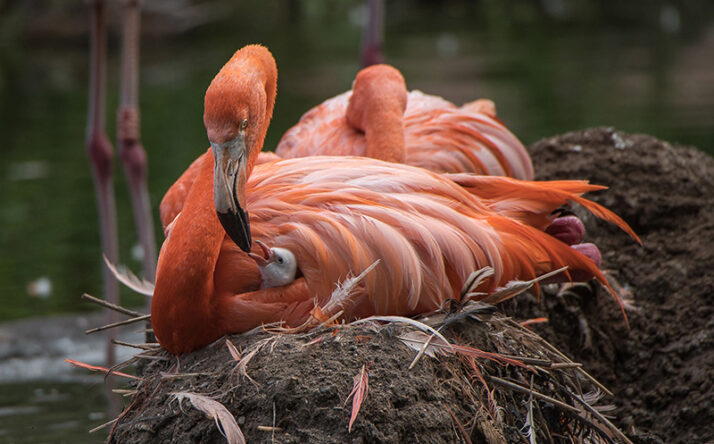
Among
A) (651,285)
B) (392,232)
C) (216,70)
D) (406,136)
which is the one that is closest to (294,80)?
(216,70)

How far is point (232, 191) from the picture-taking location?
274cm

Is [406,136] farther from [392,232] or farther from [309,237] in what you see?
[309,237]

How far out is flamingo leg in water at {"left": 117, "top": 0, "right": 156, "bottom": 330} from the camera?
17.3 ft

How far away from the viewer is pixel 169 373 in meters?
2.89

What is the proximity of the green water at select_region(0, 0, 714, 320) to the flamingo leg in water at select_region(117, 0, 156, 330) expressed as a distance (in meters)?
1.13

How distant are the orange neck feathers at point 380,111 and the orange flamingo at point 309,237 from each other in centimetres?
62

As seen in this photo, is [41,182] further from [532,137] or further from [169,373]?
[169,373]

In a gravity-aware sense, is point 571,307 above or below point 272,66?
below

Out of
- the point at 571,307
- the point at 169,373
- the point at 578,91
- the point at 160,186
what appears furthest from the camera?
the point at 578,91

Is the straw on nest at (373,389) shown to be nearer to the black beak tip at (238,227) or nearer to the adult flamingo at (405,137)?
the black beak tip at (238,227)

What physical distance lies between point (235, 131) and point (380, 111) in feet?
4.32

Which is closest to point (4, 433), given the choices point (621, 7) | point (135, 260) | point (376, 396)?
point (376, 396)

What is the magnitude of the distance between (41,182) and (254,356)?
691 cm

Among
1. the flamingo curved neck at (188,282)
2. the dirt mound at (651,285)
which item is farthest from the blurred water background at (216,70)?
the dirt mound at (651,285)
